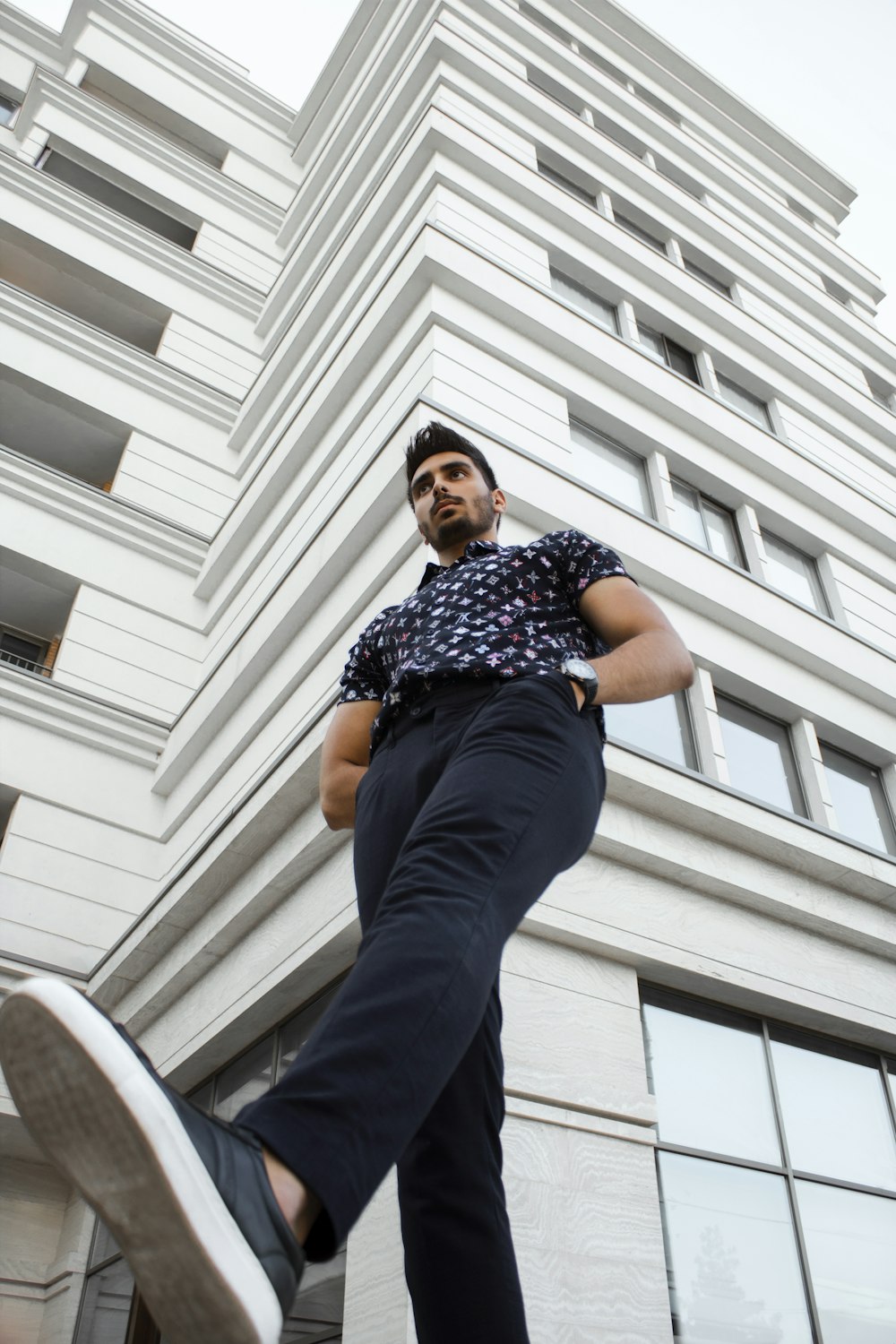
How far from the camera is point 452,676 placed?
2371mm

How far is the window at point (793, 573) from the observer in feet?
31.1

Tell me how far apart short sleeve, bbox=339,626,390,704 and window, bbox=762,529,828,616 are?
689 cm

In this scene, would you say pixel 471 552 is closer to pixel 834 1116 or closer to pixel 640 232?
pixel 834 1116

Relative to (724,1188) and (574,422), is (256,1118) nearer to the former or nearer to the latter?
(724,1188)

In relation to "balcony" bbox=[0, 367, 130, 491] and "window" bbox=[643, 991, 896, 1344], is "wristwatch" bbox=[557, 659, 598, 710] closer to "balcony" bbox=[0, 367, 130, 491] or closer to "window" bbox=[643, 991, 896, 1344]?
"window" bbox=[643, 991, 896, 1344]

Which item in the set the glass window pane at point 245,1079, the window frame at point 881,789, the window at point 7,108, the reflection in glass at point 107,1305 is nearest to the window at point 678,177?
the window frame at point 881,789

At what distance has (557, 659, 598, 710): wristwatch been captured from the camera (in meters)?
2.26

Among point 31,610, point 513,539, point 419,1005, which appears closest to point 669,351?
point 513,539

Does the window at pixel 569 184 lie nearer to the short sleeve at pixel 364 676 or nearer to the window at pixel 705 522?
the window at pixel 705 522

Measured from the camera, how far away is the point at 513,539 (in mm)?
6727

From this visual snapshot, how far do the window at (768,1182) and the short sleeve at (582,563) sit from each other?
335cm

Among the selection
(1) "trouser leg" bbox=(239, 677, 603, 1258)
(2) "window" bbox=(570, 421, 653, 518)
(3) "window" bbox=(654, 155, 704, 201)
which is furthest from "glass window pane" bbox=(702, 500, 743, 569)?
(3) "window" bbox=(654, 155, 704, 201)

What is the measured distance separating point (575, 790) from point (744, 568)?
7667 millimetres

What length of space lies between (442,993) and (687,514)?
8.20 m
